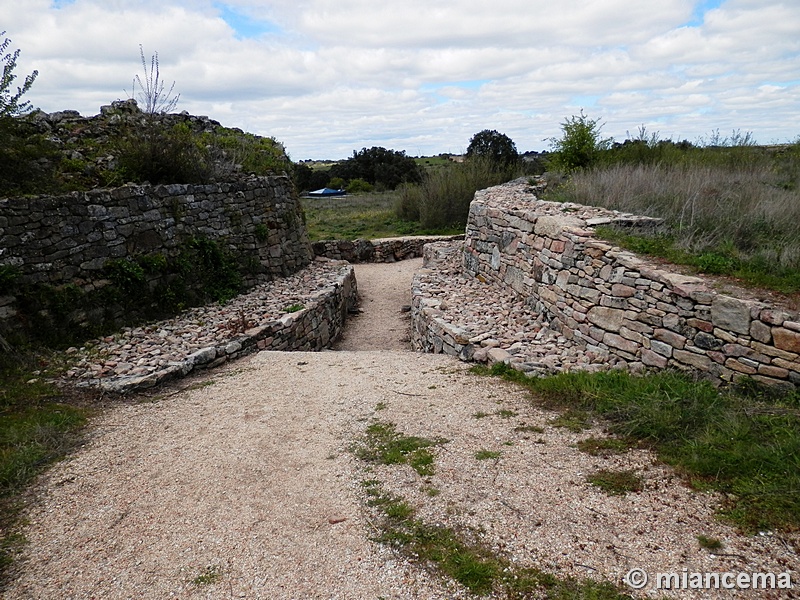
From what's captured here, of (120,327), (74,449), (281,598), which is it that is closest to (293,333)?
(120,327)

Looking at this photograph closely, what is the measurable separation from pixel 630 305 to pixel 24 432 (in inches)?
256

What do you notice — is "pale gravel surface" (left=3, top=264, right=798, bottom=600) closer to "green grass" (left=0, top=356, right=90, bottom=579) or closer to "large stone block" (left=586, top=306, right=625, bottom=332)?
"green grass" (left=0, top=356, right=90, bottom=579)

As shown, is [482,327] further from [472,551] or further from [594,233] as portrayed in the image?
[472,551]

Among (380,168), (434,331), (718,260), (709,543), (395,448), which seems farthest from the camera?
(380,168)

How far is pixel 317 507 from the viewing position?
3631 millimetres

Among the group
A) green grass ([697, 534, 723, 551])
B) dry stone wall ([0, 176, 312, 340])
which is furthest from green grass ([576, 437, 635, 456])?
dry stone wall ([0, 176, 312, 340])

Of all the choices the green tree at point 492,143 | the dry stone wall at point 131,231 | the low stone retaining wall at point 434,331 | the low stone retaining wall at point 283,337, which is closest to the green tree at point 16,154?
the dry stone wall at point 131,231

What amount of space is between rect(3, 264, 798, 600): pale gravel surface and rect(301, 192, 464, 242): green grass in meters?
13.0

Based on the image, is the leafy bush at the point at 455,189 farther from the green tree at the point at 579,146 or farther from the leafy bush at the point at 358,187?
the leafy bush at the point at 358,187

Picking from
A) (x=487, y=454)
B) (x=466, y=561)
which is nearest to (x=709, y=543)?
(x=466, y=561)

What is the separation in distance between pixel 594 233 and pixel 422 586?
525 cm

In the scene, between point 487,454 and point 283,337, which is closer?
point 487,454

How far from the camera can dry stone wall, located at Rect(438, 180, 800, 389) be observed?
439cm

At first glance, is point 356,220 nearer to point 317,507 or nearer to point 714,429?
point 317,507
